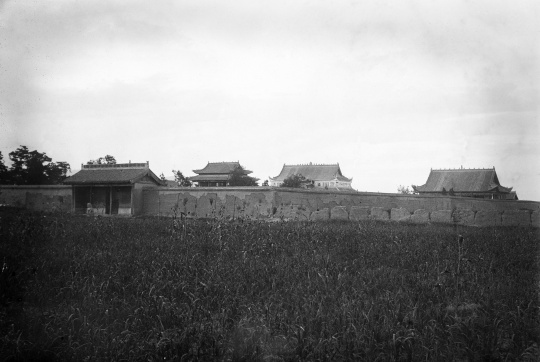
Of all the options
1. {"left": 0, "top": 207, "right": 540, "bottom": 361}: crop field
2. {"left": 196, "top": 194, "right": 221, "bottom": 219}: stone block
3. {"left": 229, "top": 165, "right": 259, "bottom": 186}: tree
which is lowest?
{"left": 0, "top": 207, "right": 540, "bottom": 361}: crop field

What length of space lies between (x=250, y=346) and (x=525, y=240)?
27.0 feet

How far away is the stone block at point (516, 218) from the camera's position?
18859 millimetres

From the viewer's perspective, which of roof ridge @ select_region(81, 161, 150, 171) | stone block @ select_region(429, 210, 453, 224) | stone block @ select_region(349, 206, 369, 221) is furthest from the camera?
roof ridge @ select_region(81, 161, 150, 171)

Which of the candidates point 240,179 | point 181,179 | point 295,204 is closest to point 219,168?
point 240,179

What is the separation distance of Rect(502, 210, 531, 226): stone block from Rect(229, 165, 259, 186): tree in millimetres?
15884

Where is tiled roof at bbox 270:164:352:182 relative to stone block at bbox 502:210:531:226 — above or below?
above

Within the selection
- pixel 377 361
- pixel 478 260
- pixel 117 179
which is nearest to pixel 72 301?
pixel 377 361

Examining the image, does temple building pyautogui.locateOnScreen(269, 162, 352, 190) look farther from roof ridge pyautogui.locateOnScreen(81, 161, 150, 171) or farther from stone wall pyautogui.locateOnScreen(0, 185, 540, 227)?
roof ridge pyautogui.locateOnScreen(81, 161, 150, 171)

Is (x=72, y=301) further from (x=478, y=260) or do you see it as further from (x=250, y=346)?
(x=478, y=260)

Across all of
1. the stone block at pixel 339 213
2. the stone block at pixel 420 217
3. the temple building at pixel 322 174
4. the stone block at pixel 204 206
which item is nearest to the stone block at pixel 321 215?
the stone block at pixel 339 213

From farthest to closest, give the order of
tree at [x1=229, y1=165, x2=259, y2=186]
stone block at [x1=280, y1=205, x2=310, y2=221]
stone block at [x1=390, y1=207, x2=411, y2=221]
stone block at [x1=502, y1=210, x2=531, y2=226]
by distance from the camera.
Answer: tree at [x1=229, y1=165, x2=259, y2=186]
stone block at [x1=502, y1=210, x2=531, y2=226]
stone block at [x1=390, y1=207, x2=411, y2=221]
stone block at [x1=280, y1=205, x2=310, y2=221]

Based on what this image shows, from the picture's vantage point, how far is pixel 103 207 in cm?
2198

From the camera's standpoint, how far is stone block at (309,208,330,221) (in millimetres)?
17384

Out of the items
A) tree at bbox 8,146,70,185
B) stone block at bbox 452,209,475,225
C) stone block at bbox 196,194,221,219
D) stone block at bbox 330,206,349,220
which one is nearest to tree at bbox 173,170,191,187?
tree at bbox 8,146,70,185
